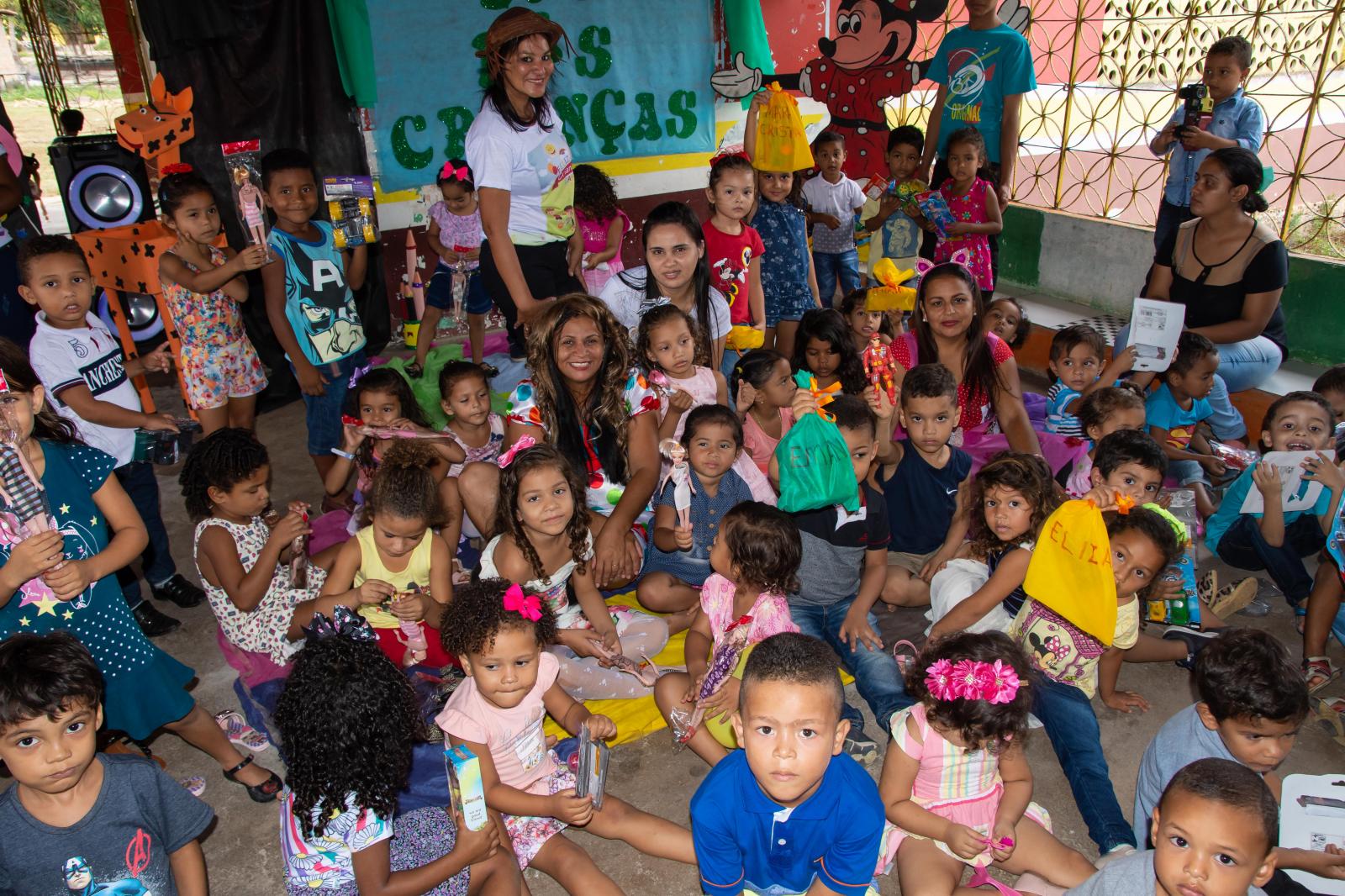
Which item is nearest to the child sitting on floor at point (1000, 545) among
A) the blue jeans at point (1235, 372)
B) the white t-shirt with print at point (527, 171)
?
the blue jeans at point (1235, 372)

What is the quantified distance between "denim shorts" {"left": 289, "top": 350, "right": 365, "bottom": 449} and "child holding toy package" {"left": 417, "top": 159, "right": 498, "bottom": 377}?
4.55ft

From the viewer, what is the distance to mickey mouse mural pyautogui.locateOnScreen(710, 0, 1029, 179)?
21.7ft

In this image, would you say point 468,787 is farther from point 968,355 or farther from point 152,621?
point 968,355

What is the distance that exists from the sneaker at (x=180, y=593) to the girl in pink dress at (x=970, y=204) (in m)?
4.20

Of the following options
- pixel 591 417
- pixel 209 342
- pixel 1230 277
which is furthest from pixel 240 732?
pixel 1230 277

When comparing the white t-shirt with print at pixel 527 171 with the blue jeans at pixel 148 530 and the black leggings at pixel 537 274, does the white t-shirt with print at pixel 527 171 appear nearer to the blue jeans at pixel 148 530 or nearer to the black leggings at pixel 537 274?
the black leggings at pixel 537 274

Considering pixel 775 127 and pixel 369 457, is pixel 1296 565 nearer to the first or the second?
pixel 775 127

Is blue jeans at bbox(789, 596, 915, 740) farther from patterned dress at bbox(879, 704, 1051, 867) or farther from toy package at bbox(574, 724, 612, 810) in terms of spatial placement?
toy package at bbox(574, 724, 612, 810)

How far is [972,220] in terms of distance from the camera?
5.22 m

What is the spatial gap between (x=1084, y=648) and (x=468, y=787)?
6.13 feet

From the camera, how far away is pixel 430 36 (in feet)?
20.5

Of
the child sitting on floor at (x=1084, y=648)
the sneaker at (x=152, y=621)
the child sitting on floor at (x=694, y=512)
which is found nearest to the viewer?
the child sitting on floor at (x=1084, y=648)

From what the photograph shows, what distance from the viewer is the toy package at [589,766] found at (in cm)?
229

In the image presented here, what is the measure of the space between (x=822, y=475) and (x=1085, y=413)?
1.50 m
